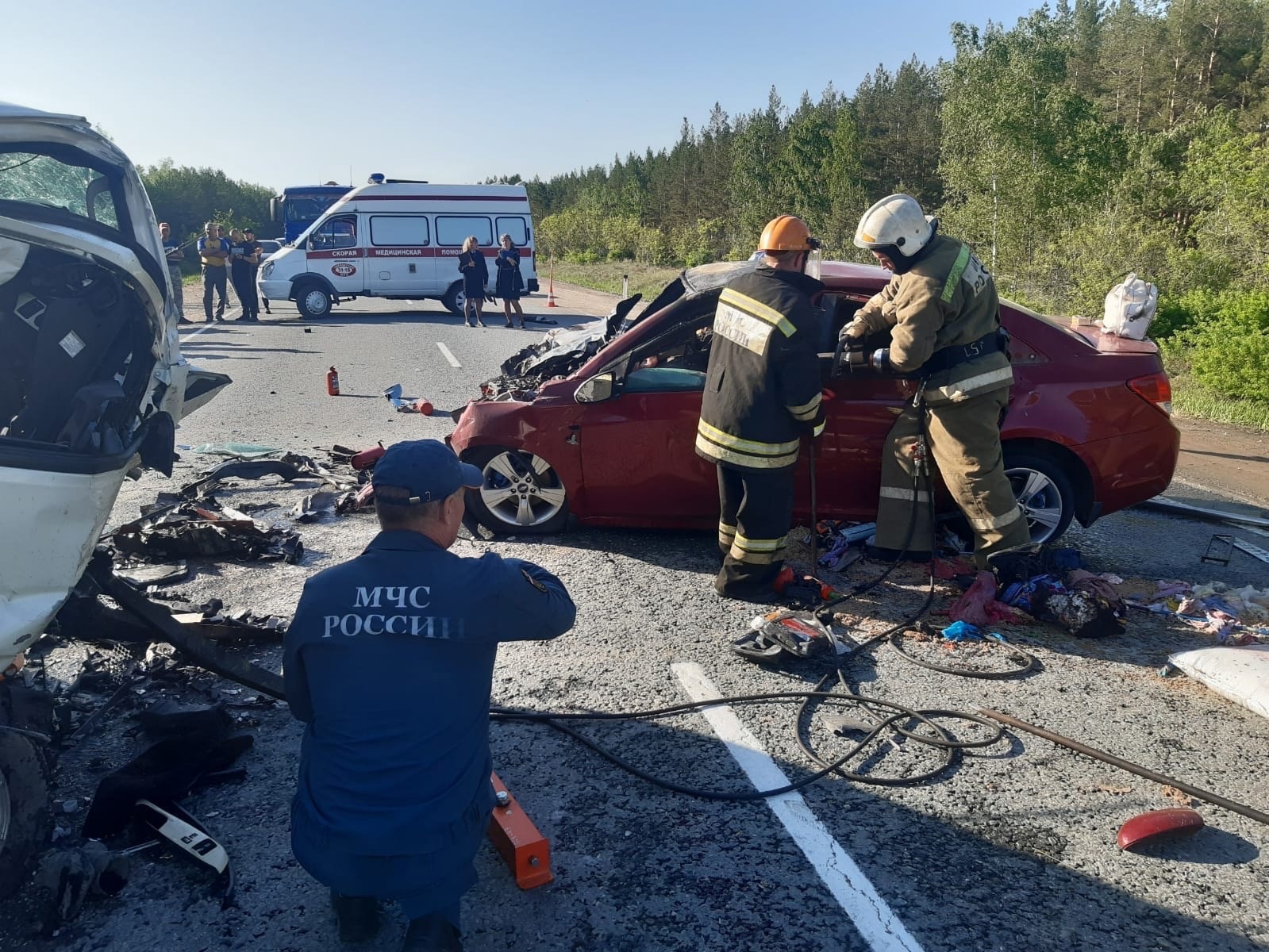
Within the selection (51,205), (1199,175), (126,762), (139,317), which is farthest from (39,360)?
(1199,175)

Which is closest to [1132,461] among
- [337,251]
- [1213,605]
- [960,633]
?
[1213,605]

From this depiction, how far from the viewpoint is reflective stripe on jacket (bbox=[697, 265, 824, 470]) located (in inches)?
178

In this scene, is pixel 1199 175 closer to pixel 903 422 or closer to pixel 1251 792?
pixel 903 422

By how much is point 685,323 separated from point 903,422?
139cm

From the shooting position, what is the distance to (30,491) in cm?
263

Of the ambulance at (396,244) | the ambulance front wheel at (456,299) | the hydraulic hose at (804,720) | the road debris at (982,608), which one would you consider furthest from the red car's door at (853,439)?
the ambulance front wheel at (456,299)

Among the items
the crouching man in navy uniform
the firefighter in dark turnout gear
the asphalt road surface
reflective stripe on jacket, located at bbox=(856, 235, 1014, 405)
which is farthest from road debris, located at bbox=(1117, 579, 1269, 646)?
the crouching man in navy uniform

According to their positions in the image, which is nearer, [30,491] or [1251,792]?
[30,491]

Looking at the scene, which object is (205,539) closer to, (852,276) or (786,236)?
(786,236)

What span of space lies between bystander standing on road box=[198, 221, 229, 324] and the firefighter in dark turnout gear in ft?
52.7

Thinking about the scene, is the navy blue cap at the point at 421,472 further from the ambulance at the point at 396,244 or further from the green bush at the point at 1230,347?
the ambulance at the point at 396,244

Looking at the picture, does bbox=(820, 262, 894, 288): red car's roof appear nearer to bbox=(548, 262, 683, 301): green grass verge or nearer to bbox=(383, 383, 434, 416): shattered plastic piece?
bbox=(383, 383, 434, 416): shattered plastic piece

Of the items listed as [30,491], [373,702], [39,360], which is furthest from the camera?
[39,360]

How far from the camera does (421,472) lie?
7.63 feet
